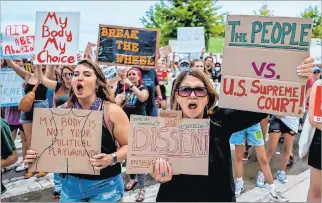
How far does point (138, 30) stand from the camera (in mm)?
3588

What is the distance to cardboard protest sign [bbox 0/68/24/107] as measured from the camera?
5730 millimetres

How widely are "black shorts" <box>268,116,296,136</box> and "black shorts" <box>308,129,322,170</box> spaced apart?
1814mm

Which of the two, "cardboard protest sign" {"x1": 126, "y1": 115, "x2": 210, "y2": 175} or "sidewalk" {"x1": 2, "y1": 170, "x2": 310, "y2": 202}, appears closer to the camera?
"cardboard protest sign" {"x1": 126, "y1": 115, "x2": 210, "y2": 175}

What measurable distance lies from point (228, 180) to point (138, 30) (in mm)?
1912

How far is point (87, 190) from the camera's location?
255 centimetres

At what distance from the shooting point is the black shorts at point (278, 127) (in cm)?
530

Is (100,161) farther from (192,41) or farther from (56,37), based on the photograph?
(192,41)

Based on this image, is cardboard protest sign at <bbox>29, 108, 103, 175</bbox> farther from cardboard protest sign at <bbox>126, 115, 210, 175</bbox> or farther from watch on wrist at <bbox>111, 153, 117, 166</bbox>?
cardboard protest sign at <bbox>126, 115, 210, 175</bbox>

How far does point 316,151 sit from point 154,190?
2246 millimetres

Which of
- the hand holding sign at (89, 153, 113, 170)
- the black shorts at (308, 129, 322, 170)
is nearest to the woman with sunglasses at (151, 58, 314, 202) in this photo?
the hand holding sign at (89, 153, 113, 170)

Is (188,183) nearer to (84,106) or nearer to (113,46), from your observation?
(84,106)

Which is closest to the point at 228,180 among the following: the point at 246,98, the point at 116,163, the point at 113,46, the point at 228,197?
the point at 228,197

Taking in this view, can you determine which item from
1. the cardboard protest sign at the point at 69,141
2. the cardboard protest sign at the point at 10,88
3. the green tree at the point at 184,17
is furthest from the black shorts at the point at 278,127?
the green tree at the point at 184,17

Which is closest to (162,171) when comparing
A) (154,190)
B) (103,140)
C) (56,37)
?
(103,140)
